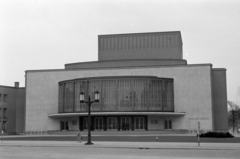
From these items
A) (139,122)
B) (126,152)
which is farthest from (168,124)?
(126,152)

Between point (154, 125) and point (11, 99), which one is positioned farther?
point (11, 99)

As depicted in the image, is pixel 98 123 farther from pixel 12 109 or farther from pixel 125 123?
pixel 12 109

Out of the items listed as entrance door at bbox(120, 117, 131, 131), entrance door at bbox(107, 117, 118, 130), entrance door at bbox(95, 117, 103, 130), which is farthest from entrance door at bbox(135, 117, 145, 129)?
entrance door at bbox(95, 117, 103, 130)

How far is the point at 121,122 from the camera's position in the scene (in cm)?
6456

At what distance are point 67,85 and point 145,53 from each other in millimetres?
15935

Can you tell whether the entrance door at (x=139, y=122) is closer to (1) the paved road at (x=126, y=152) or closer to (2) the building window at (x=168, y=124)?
(2) the building window at (x=168, y=124)

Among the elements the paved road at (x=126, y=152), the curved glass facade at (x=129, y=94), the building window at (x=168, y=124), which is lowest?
the paved road at (x=126, y=152)

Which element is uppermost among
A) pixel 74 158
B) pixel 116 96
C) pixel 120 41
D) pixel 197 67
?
pixel 120 41

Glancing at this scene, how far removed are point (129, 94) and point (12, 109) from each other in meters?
28.7

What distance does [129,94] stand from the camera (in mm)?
63375

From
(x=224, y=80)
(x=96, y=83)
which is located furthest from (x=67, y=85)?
(x=224, y=80)

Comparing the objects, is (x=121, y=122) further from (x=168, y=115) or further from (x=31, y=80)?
(x=31, y=80)

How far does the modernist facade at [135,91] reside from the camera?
63.6m

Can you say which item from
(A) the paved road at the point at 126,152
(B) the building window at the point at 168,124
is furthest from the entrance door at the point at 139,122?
(A) the paved road at the point at 126,152
